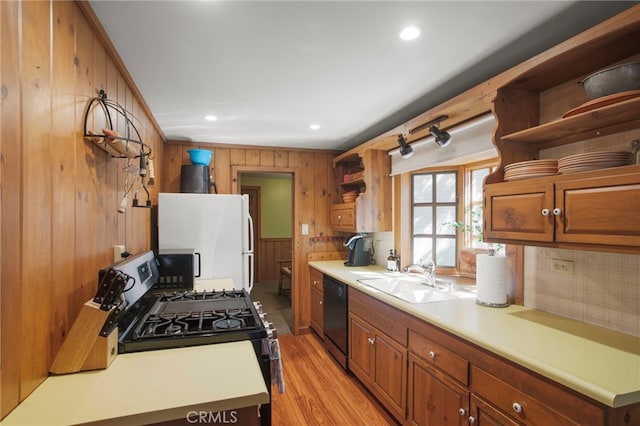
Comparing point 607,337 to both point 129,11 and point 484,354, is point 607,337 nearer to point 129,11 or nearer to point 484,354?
point 484,354

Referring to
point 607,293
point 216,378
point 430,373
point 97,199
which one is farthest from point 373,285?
point 97,199

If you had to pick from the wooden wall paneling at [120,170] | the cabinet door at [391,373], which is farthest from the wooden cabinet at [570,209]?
the wooden wall paneling at [120,170]

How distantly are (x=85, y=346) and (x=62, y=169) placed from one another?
62 cm

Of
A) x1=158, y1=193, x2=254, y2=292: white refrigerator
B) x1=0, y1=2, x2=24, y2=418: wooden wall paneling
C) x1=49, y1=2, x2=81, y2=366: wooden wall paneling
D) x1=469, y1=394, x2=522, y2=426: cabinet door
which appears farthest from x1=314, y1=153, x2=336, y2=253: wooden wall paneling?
x1=0, y1=2, x2=24, y2=418: wooden wall paneling

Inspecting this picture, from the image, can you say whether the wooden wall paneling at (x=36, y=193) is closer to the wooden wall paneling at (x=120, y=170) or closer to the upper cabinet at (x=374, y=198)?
the wooden wall paneling at (x=120, y=170)

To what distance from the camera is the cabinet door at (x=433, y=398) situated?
160 cm

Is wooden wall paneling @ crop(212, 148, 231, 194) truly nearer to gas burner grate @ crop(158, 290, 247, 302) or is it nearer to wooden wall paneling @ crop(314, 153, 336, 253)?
wooden wall paneling @ crop(314, 153, 336, 253)

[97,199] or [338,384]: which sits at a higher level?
[97,199]

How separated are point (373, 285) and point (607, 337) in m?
1.45

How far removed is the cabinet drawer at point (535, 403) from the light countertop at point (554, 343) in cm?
6

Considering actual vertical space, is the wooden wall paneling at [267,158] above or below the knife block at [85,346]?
above

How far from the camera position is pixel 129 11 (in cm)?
138
